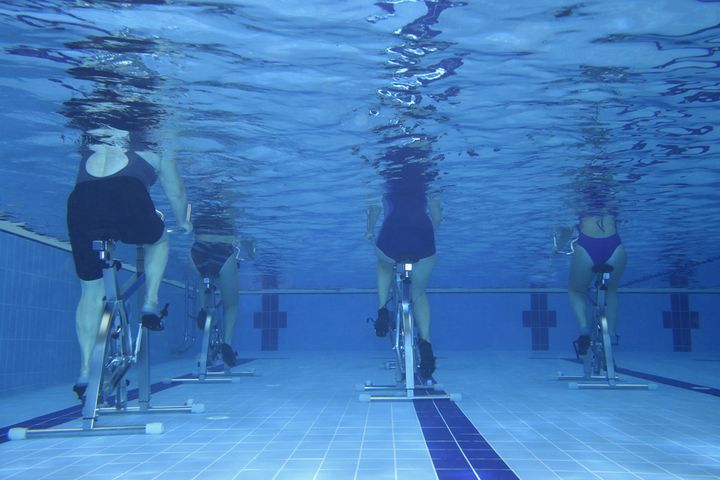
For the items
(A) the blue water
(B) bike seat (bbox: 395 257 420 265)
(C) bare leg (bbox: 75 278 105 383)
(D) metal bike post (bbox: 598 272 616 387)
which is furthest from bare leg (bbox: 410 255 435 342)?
(C) bare leg (bbox: 75 278 105 383)

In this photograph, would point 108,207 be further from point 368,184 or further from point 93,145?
point 368,184

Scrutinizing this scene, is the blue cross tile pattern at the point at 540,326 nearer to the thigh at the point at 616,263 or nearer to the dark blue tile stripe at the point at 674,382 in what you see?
the dark blue tile stripe at the point at 674,382

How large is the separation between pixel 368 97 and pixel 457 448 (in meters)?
3.57

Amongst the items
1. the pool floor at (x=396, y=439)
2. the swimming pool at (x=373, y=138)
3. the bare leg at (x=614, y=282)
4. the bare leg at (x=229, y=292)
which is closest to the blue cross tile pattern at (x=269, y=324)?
the swimming pool at (x=373, y=138)

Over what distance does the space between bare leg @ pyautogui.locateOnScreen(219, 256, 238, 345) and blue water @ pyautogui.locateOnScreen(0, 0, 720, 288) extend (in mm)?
1363

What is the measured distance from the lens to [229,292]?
9328mm

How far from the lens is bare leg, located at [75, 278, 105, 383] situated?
5.18 m

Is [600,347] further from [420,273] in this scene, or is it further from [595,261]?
[420,273]

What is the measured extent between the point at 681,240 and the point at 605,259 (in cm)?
735

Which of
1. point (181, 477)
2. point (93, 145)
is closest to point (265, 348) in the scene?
point (93, 145)

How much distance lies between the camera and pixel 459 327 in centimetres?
2342

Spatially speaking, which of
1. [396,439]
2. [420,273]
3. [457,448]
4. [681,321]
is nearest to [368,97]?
[420,273]

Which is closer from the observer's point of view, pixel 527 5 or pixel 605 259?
pixel 527 5

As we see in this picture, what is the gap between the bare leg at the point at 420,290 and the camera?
723 cm
